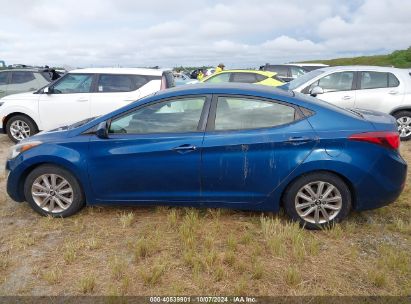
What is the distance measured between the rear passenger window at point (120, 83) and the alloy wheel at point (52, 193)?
12.2ft

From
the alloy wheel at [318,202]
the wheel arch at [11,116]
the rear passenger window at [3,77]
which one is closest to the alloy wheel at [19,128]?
the wheel arch at [11,116]

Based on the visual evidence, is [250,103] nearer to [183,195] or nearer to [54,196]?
[183,195]

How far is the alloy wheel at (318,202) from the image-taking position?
140 inches

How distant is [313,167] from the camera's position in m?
3.45

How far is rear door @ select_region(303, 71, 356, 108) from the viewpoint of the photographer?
7.47 meters

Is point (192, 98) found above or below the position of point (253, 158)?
above

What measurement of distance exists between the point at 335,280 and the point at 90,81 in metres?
6.22

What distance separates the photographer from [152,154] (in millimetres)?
3609

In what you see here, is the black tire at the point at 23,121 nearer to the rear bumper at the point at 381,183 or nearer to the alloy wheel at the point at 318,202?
the alloy wheel at the point at 318,202

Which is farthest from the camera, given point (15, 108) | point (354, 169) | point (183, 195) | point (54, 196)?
point (15, 108)

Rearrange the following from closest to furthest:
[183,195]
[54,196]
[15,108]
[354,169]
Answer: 1. [354,169]
2. [183,195]
3. [54,196]
4. [15,108]

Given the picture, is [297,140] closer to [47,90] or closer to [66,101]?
[66,101]

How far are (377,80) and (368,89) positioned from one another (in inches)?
12.3

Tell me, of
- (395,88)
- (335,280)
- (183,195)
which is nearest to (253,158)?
(183,195)
